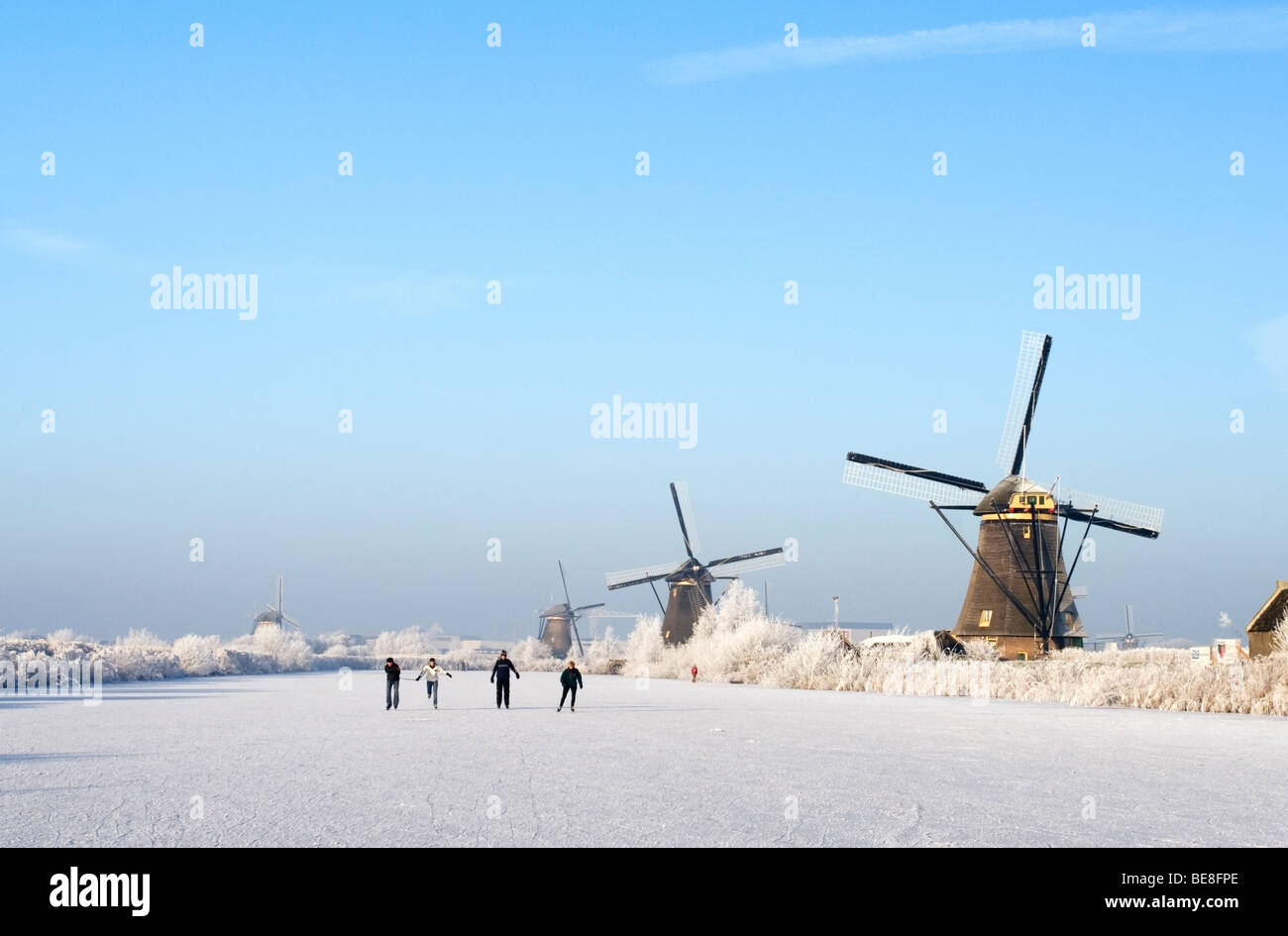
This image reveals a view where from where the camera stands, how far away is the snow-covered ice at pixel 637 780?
938 centimetres

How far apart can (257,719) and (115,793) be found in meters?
12.2

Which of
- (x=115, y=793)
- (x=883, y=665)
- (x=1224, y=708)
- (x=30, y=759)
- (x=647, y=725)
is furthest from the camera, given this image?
(x=883, y=665)

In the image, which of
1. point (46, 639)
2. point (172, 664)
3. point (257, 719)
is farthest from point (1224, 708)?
point (46, 639)

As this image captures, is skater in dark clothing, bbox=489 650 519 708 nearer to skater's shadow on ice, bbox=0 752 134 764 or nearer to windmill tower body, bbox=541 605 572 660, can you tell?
skater's shadow on ice, bbox=0 752 134 764

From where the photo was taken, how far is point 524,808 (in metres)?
10.6

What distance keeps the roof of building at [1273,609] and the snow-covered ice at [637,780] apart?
37.4 feet

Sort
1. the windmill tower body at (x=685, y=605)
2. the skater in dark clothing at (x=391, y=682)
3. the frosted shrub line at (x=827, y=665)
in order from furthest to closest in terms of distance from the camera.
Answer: the windmill tower body at (x=685, y=605), the frosted shrub line at (x=827, y=665), the skater in dark clothing at (x=391, y=682)

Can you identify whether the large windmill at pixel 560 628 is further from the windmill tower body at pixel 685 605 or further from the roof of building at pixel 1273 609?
the roof of building at pixel 1273 609

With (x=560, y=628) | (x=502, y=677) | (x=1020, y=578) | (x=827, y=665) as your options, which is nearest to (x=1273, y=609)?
(x=1020, y=578)

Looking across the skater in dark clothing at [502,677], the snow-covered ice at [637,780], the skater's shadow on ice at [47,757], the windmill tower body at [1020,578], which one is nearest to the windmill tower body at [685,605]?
the windmill tower body at [1020,578]

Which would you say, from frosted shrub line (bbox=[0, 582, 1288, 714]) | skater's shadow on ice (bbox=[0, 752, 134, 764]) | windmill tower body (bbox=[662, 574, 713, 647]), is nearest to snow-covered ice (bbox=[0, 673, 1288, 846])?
skater's shadow on ice (bbox=[0, 752, 134, 764])

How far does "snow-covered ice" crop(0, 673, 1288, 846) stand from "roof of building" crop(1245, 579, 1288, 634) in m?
11.4

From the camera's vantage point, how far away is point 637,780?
1268cm
